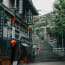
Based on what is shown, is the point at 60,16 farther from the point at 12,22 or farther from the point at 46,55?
the point at 12,22

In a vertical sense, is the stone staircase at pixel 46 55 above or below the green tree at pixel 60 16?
below

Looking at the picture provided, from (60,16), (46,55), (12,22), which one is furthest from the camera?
(46,55)

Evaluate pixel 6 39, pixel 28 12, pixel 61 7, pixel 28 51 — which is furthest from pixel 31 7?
pixel 6 39

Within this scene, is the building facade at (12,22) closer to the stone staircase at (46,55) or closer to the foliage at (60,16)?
the stone staircase at (46,55)

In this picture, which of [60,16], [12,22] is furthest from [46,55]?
[12,22]

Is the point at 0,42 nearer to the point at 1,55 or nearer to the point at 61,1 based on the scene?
the point at 1,55

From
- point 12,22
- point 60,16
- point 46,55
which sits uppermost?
point 60,16

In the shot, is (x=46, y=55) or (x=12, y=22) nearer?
(x=12, y=22)

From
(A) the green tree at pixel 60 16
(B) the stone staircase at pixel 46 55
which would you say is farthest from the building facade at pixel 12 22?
(A) the green tree at pixel 60 16

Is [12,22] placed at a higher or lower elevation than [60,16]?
lower

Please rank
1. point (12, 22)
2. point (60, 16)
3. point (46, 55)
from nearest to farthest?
point (12, 22) < point (60, 16) < point (46, 55)

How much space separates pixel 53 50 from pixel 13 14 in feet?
42.0

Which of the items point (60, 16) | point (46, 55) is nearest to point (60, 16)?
point (60, 16)

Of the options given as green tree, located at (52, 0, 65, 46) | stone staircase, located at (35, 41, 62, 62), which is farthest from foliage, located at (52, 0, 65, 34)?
stone staircase, located at (35, 41, 62, 62)
